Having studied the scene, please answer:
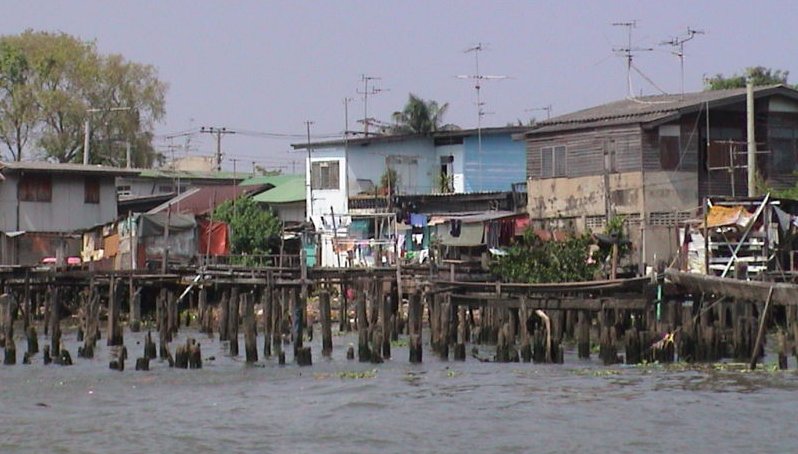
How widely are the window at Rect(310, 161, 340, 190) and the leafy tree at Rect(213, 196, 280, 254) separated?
283 centimetres

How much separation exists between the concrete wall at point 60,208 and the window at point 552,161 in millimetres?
16425

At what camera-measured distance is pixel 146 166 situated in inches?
2697

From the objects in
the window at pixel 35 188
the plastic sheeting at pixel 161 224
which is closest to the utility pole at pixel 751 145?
the plastic sheeting at pixel 161 224

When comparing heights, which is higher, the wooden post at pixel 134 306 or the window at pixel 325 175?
the window at pixel 325 175

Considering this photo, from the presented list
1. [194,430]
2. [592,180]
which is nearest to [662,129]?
[592,180]

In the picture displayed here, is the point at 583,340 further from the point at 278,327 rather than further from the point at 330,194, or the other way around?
the point at 330,194

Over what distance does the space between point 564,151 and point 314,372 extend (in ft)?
57.1

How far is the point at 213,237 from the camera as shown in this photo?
1969 inches

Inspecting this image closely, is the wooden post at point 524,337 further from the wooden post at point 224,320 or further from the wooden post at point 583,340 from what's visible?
the wooden post at point 224,320

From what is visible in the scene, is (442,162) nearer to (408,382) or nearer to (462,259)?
(462,259)

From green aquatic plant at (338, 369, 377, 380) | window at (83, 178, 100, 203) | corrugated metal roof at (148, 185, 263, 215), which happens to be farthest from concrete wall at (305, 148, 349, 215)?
green aquatic plant at (338, 369, 377, 380)

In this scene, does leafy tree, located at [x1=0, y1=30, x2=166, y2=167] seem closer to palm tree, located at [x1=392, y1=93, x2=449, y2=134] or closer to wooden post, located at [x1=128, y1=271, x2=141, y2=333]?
palm tree, located at [x1=392, y1=93, x2=449, y2=134]

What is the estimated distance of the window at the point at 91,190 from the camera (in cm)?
5100

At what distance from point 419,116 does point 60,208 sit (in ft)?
49.0
